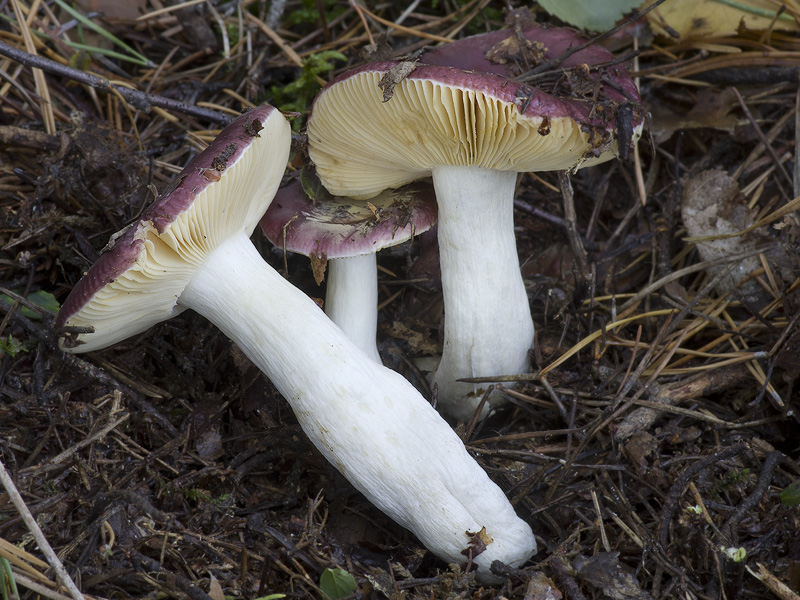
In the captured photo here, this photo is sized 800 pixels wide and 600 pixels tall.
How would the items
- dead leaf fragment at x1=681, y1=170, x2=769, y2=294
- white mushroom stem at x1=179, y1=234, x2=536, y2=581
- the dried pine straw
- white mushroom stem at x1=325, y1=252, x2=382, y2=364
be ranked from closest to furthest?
the dried pine straw
white mushroom stem at x1=179, y1=234, x2=536, y2=581
white mushroom stem at x1=325, y1=252, x2=382, y2=364
dead leaf fragment at x1=681, y1=170, x2=769, y2=294

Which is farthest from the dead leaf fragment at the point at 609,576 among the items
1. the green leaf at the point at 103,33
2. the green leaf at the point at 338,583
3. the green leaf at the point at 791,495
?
the green leaf at the point at 103,33

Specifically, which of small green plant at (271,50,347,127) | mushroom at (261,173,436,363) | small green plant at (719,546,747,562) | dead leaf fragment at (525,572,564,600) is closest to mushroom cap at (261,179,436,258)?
mushroom at (261,173,436,363)

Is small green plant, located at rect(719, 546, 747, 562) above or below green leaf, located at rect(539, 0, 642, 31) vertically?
below

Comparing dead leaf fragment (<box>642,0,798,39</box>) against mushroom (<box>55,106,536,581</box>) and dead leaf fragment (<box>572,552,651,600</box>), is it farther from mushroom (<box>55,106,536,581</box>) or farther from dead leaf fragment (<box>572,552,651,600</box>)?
dead leaf fragment (<box>572,552,651,600</box>)

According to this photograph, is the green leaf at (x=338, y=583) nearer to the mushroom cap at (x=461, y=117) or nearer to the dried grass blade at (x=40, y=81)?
the mushroom cap at (x=461, y=117)

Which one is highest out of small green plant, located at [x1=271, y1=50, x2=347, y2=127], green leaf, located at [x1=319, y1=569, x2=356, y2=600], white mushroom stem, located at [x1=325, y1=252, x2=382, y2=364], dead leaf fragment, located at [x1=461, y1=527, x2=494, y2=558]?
small green plant, located at [x1=271, y1=50, x2=347, y2=127]

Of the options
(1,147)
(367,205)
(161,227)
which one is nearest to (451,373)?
(367,205)

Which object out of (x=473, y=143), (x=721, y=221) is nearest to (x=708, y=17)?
(x=721, y=221)
